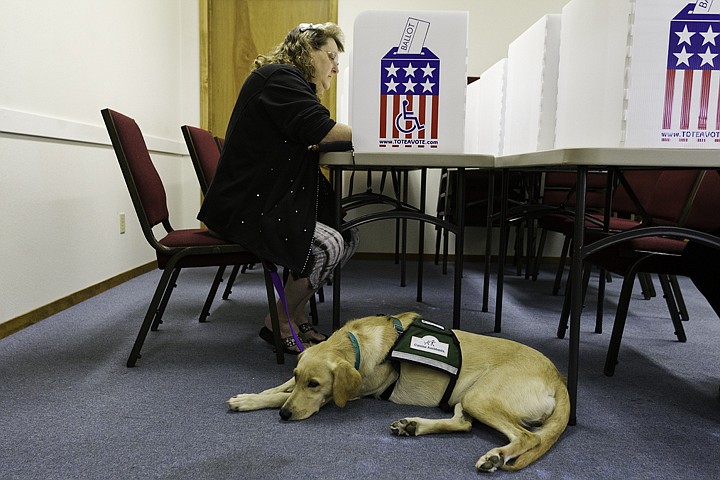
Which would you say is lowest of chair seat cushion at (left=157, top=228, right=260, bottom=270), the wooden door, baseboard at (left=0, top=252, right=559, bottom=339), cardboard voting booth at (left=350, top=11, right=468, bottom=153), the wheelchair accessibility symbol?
baseboard at (left=0, top=252, right=559, bottom=339)

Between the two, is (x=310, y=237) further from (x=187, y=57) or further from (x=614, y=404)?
(x=187, y=57)

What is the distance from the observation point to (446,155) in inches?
Answer: 68.6

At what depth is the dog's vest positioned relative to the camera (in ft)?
4.92

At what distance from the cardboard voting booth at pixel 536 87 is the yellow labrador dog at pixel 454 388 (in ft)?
2.28

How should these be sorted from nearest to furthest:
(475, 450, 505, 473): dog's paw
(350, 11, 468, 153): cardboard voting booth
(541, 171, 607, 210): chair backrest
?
(475, 450, 505, 473): dog's paw → (350, 11, 468, 153): cardboard voting booth → (541, 171, 607, 210): chair backrest

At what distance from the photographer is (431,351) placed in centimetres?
151

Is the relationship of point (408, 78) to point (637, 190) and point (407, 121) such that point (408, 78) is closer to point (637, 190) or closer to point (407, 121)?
point (407, 121)

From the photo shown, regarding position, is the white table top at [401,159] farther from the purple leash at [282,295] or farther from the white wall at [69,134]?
the white wall at [69,134]

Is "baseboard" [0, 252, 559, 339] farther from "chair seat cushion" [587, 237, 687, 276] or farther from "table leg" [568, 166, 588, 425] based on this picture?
"chair seat cushion" [587, 237, 687, 276]

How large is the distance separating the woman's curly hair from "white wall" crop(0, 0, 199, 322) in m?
1.06

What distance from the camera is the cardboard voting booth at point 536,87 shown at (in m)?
1.76

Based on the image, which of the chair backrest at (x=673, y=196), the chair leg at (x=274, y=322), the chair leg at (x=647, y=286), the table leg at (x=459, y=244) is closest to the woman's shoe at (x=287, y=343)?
the chair leg at (x=274, y=322)

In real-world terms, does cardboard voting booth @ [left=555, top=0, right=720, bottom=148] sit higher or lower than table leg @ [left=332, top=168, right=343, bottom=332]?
higher

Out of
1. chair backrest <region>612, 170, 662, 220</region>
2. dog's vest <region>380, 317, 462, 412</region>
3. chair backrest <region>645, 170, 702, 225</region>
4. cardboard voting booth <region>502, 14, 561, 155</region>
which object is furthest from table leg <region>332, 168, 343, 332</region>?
chair backrest <region>612, 170, 662, 220</region>
